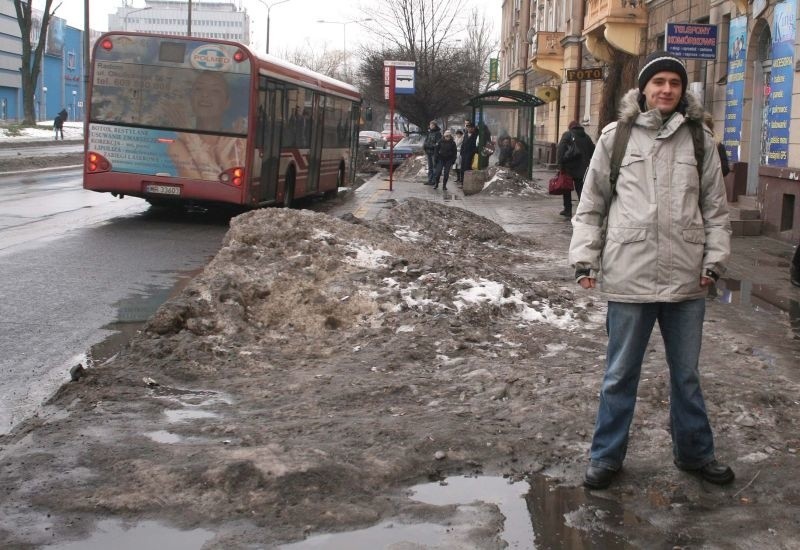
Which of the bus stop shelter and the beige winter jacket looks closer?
the beige winter jacket

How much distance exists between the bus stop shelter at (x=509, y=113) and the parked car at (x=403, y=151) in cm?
1109

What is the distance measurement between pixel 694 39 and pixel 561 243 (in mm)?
5087

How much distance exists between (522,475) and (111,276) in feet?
23.0

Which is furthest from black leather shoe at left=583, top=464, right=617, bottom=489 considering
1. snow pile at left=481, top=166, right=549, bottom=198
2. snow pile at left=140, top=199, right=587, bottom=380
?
snow pile at left=481, top=166, right=549, bottom=198

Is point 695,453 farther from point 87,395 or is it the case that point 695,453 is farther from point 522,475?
point 87,395

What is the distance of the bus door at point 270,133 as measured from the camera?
16.0 m

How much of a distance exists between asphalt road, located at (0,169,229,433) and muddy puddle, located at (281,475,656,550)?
7.79ft

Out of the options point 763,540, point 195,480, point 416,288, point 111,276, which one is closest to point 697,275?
point 763,540

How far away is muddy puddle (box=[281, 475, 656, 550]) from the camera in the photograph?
3.81 m

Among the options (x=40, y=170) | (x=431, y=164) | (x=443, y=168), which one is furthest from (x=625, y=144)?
(x=40, y=170)

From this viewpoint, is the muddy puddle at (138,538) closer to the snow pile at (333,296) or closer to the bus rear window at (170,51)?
the snow pile at (333,296)

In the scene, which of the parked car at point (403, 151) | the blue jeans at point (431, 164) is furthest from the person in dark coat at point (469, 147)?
the parked car at point (403, 151)

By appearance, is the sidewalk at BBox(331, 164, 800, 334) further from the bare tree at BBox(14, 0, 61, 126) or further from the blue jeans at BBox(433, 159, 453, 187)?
the bare tree at BBox(14, 0, 61, 126)

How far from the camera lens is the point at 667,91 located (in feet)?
14.1
